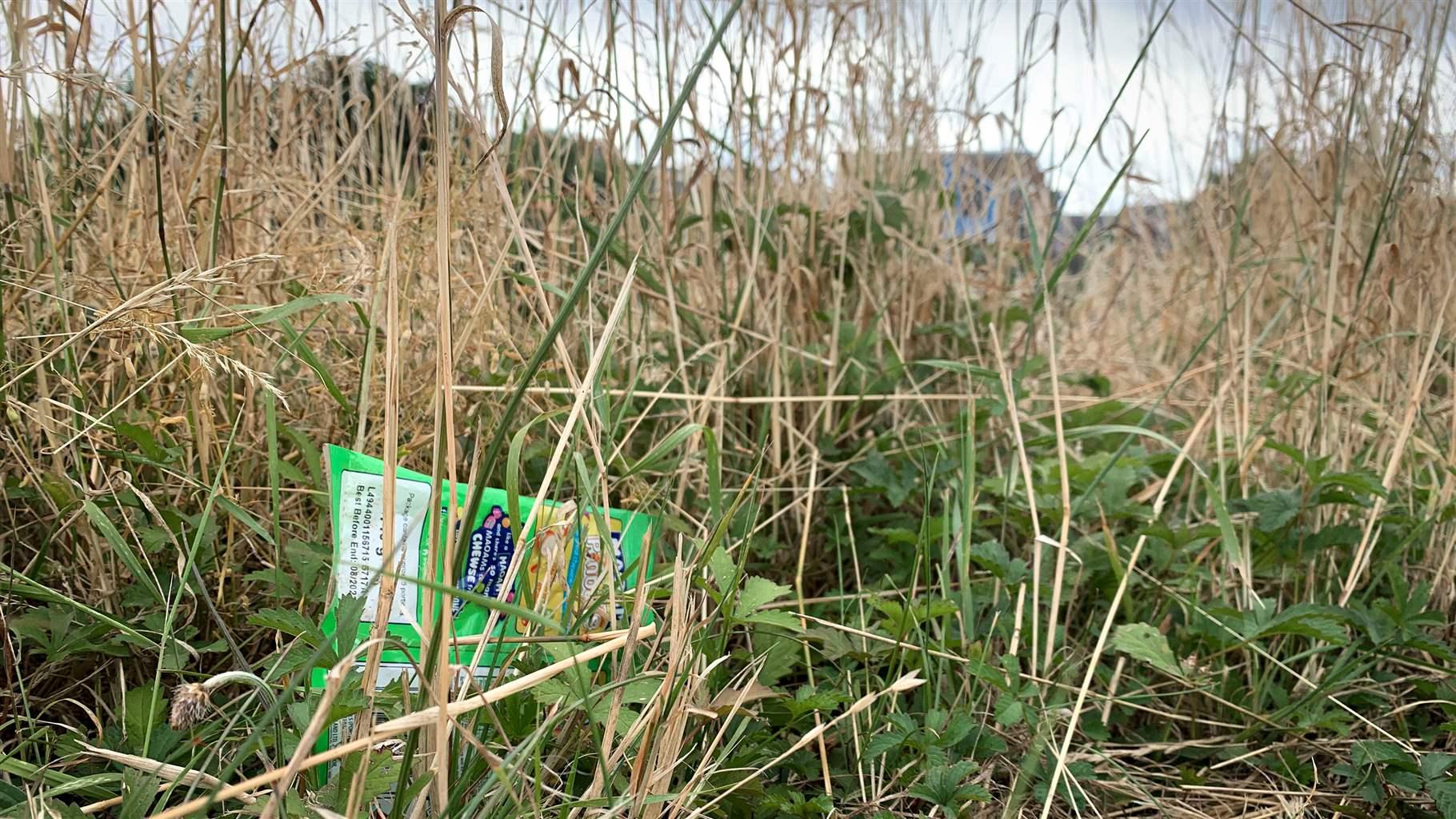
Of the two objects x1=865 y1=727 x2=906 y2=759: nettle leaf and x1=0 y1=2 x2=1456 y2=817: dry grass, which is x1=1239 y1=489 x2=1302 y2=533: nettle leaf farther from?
x1=865 y1=727 x2=906 y2=759: nettle leaf

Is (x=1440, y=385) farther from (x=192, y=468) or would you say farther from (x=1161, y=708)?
(x=192, y=468)

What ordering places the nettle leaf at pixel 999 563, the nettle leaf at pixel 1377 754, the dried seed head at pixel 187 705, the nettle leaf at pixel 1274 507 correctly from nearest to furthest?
the dried seed head at pixel 187 705
the nettle leaf at pixel 1377 754
the nettle leaf at pixel 999 563
the nettle leaf at pixel 1274 507

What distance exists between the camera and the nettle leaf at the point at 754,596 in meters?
0.96

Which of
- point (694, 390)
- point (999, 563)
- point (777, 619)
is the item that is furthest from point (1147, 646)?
point (694, 390)

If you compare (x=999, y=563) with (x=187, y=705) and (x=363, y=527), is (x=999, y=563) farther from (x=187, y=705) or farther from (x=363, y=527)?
(x=187, y=705)

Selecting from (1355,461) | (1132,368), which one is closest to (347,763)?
(1355,461)

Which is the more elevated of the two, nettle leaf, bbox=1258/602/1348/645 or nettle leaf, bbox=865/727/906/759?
nettle leaf, bbox=1258/602/1348/645

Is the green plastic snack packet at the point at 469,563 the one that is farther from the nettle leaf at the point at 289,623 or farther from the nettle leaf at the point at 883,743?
the nettle leaf at the point at 883,743

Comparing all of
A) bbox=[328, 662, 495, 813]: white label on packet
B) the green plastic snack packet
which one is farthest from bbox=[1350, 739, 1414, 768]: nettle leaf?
bbox=[328, 662, 495, 813]: white label on packet

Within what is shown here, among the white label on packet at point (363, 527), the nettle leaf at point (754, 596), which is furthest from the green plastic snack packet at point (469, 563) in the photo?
the nettle leaf at point (754, 596)

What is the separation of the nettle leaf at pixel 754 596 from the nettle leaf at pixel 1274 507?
0.77 m

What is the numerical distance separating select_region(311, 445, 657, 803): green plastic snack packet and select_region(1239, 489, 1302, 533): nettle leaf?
35.2 inches

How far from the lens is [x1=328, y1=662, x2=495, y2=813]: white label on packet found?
2.80 ft

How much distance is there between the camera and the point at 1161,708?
128cm
